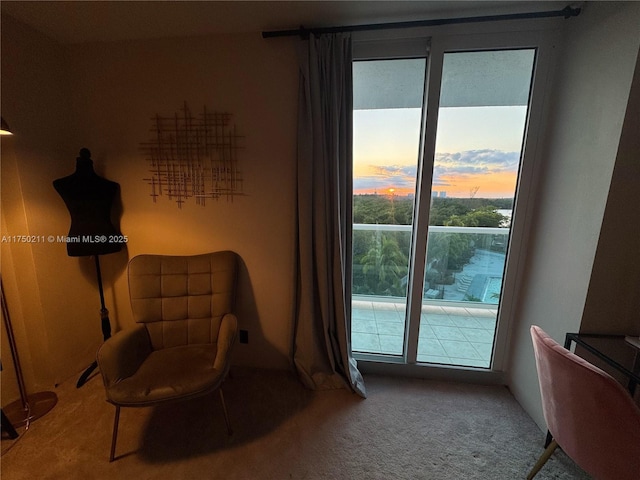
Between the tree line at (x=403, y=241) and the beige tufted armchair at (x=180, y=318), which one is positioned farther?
the tree line at (x=403, y=241)

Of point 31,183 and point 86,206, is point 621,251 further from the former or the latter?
point 31,183

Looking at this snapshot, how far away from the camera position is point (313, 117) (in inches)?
61.0

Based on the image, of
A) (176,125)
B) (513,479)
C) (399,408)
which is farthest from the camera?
(176,125)

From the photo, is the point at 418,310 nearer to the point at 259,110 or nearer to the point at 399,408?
the point at 399,408

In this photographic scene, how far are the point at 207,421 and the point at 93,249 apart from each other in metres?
1.37

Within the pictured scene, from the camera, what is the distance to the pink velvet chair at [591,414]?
2.61ft

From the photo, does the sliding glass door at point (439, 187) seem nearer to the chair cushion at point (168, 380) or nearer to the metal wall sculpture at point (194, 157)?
the metal wall sculpture at point (194, 157)

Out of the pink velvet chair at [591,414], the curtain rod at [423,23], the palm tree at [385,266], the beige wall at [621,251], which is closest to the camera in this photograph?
the pink velvet chair at [591,414]

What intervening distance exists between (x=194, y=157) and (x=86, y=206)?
780 millimetres

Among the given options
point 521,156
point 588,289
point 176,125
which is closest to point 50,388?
point 176,125

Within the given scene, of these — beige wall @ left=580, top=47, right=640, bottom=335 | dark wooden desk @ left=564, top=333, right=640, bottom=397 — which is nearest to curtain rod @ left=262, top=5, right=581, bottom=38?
beige wall @ left=580, top=47, right=640, bottom=335

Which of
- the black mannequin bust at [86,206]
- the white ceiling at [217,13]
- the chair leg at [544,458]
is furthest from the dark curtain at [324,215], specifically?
the black mannequin bust at [86,206]

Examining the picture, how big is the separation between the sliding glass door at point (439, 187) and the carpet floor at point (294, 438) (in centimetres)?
39

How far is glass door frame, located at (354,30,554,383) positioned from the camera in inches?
58.0
